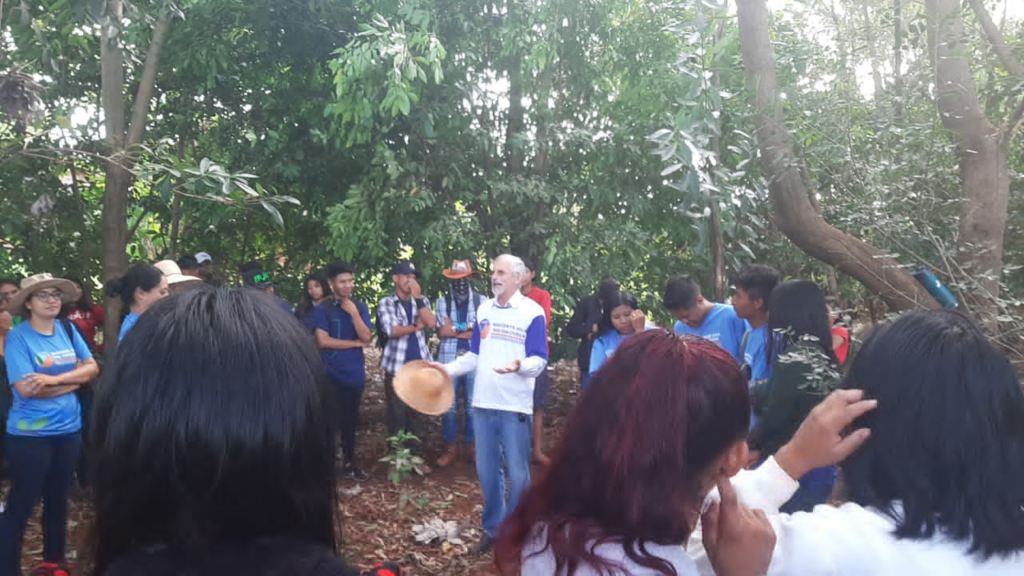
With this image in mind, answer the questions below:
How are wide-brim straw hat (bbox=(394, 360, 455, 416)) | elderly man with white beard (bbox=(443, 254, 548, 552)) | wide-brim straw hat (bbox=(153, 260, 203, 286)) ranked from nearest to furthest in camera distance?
wide-brim straw hat (bbox=(394, 360, 455, 416)) → elderly man with white beard (bbox=(443, 254, 548, 552)) → wide-brim straw hat (bbox=(153, 260, 203, 286))

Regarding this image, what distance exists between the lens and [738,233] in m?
8.31

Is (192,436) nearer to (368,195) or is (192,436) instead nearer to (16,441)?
(16,441)

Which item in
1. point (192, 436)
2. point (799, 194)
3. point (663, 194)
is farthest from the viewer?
point (663, 194)

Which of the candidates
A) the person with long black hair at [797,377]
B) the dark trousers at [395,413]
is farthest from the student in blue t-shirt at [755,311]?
the dark trousers at [395,413]

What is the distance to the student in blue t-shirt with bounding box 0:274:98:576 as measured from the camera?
14.4 ft

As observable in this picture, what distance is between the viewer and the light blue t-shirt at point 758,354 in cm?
457

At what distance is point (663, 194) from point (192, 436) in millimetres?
7583

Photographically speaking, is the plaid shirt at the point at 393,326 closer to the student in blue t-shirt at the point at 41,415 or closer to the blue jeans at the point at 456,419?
the blue jeans at the point at 456,419

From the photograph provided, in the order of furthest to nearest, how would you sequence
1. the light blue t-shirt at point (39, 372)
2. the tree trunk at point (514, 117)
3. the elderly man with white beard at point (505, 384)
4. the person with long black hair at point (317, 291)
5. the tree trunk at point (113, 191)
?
the tree trunk at point (514, 117), the person with long black hair at point (317, 291), the tree trunk at point (113, 191), the elderly man with white beard at point (505, 384), the light blue t-shirt at point (39, 372)

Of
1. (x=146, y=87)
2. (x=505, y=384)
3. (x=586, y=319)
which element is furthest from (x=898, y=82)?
(x=146, y=87)

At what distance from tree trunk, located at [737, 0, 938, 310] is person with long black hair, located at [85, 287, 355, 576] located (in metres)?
4.88

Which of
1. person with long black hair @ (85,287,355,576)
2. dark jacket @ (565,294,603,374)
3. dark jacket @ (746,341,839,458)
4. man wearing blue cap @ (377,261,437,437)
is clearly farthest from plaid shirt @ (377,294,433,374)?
person with long black hair @ (85,287,355,576)

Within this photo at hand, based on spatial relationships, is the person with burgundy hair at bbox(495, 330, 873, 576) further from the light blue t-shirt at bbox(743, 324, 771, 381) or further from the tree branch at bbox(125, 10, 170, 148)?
the tree branch at bbox(125, 10, 170, 148)

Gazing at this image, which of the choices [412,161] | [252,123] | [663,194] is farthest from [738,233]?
[252,123]
